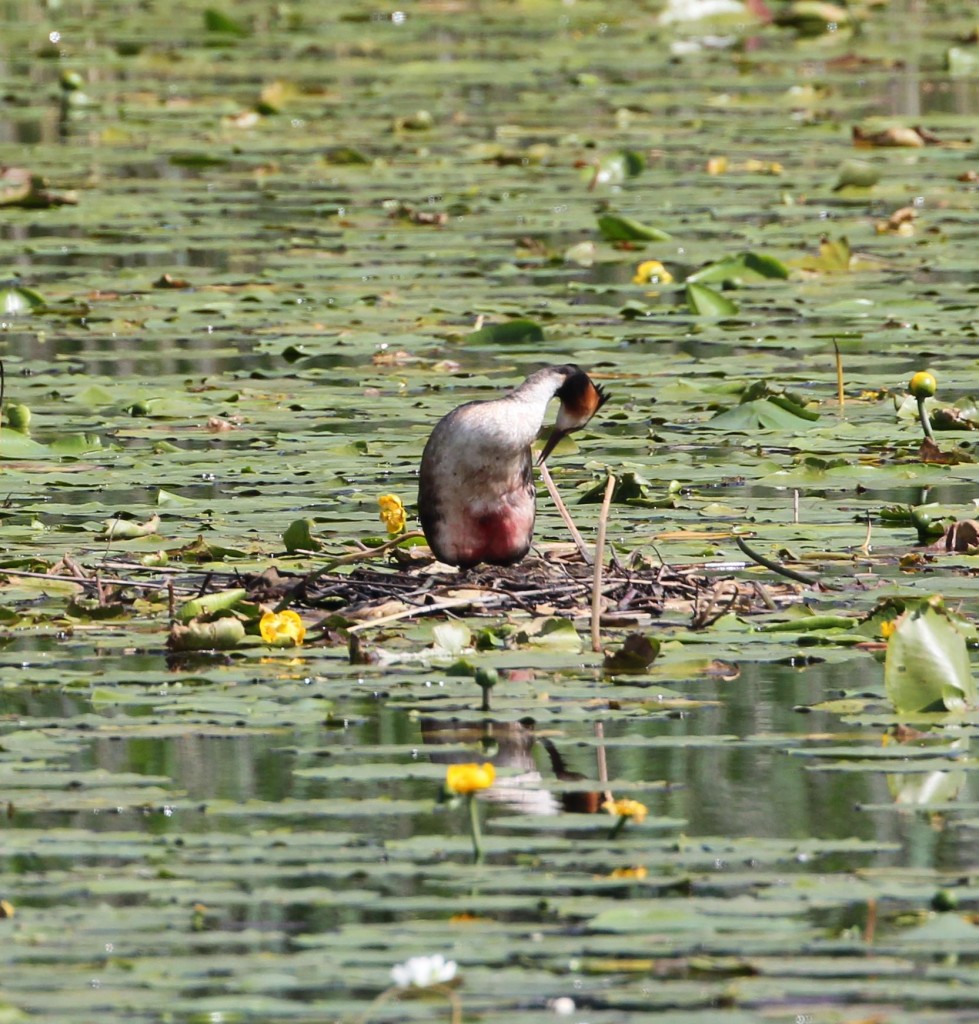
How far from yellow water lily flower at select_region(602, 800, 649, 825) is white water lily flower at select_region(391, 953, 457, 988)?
70 cm

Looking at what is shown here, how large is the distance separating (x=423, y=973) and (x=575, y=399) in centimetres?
280

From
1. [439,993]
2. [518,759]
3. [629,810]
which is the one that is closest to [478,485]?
[518,759]

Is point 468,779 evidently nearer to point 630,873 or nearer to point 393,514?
point 630,873

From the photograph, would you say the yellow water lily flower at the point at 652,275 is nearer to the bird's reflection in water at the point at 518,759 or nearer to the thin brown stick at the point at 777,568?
the thin brown stick at the point at 777,568

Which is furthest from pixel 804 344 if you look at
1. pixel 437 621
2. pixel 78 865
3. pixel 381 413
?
pixel 78 865

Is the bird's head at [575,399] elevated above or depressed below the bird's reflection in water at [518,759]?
above

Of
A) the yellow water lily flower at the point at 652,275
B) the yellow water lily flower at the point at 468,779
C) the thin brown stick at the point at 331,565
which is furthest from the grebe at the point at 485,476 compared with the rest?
the yellow water lily flower at the point at 652,275

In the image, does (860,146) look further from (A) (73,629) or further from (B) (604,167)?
(A) (73,629)

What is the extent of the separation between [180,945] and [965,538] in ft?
10.3

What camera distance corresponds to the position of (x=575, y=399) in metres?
6.06

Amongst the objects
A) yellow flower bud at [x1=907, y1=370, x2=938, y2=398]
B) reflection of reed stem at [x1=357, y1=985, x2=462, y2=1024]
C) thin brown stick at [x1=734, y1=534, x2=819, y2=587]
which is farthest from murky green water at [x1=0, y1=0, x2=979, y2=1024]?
yellow flower bud at [x1=907, y1=370, x2=938, y2=398]

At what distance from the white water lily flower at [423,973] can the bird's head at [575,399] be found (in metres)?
2.60

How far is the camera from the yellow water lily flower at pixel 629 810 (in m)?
4.21

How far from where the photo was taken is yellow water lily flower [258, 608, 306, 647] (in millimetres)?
5457
